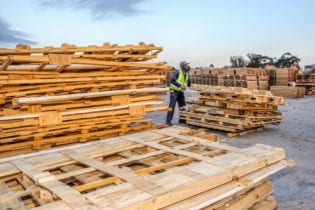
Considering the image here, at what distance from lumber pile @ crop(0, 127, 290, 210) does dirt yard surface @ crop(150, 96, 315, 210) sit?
0.87 m

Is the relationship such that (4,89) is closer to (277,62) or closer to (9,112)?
(9,112)

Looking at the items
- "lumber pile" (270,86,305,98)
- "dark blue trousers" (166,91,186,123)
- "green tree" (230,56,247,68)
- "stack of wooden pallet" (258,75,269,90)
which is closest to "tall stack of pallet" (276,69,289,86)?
"stack of wooden pallet" (258,75,269,90)

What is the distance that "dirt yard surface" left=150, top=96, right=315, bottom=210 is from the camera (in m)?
4.32

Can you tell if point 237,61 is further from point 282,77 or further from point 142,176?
point 142,176

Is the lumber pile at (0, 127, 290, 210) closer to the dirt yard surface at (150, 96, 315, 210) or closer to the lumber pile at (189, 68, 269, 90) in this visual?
the dirt yard surface at (150, 96, 315, 210)

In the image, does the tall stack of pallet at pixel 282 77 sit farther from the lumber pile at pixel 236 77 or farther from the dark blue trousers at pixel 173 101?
the dark blue trousers at pixel 173 101

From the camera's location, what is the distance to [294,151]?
6.65 metres

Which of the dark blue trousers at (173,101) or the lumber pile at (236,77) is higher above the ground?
the lumber pile at (236,77)

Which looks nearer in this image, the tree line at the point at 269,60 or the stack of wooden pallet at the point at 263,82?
the stack of wooden pallet at the point at 263,82

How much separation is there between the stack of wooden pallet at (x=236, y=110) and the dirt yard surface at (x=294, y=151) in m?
0.29

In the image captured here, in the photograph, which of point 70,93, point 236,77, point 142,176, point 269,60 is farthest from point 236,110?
point 269,60

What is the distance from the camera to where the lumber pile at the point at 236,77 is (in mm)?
19891

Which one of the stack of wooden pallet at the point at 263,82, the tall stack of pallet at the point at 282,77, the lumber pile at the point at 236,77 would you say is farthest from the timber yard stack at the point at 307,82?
the lumber pile at the point at 236,77

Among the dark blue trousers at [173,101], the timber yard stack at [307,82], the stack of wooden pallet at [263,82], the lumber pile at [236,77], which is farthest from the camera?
the timber yard stack at [307,82]
